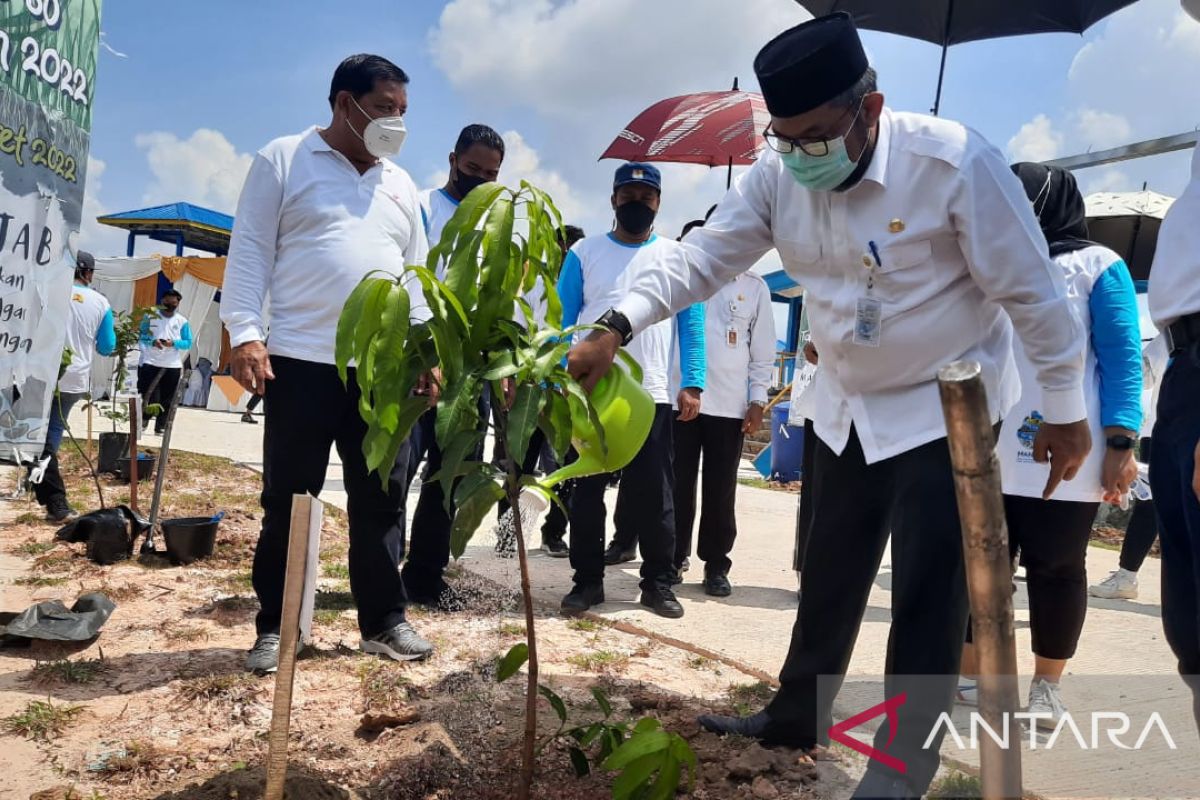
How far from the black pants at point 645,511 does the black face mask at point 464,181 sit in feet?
4.84

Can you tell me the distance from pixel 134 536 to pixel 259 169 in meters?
2.63

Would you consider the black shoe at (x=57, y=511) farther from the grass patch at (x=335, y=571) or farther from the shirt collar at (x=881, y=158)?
the shirt collar at (x=881, y=158)

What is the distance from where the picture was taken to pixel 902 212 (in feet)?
7.11

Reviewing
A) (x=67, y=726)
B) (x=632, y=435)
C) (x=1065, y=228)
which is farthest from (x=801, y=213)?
(x=67, y=726)

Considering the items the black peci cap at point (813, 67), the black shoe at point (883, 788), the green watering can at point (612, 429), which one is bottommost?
the black shoe at point (883, 788)

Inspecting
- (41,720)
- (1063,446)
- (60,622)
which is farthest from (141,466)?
(1063,446)

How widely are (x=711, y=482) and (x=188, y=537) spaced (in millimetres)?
2777

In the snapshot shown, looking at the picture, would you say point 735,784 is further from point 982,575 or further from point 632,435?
point 982,575

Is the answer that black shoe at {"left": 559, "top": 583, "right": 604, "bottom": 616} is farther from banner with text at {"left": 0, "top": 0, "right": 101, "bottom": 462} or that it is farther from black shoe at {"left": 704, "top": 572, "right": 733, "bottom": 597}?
banner with text at {"left": 0, "top": 0, "right": 101, "bottom": 462}

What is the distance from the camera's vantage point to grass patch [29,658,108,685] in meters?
2.88

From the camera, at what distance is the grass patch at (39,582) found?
411 cm

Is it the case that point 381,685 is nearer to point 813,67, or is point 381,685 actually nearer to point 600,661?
point 600,661

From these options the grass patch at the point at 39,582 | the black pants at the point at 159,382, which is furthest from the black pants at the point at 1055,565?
the black pants at the point at 159,382

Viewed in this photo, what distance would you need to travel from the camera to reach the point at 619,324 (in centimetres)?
226
